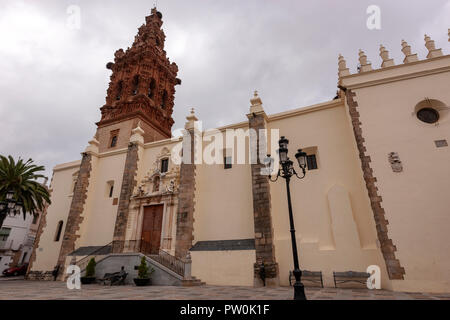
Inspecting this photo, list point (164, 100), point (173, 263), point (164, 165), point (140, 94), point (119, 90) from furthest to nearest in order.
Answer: point (164, 100)
point (119, 90)
point (140, 94)
point (164, 165)
point (173, 263)

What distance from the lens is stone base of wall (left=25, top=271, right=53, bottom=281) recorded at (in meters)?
17.1

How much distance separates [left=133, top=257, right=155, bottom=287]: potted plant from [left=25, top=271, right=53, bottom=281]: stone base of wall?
386 inches

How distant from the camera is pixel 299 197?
12.2 meters

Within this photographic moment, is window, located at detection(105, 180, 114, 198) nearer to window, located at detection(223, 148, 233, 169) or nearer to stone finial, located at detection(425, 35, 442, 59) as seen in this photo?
window, located at detection(223, 148, 233, 169)

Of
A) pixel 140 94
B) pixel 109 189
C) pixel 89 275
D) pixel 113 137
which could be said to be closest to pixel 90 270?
pixel 89 275

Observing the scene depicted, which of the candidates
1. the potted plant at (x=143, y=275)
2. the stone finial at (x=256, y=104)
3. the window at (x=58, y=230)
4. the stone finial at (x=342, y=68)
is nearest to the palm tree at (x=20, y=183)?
the window at (x=58, y=230)

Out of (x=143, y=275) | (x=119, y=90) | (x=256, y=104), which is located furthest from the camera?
(x=119, y=90)

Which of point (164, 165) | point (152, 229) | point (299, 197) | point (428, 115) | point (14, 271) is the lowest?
point (14, 271)

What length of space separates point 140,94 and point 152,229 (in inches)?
532

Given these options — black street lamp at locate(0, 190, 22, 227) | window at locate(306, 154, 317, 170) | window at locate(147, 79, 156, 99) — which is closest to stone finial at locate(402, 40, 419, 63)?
window at locate(306, 154, 317, 170)

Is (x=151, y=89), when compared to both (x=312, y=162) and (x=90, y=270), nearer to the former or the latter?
(x=90, y=270)

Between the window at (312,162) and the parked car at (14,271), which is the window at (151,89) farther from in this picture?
the parked car at (14,271)
